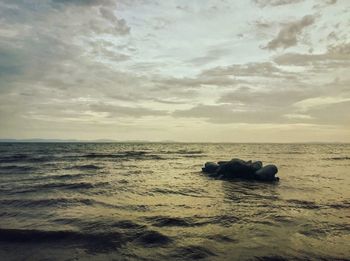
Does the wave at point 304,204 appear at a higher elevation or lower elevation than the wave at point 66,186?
higher

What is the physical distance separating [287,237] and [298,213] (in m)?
3.72

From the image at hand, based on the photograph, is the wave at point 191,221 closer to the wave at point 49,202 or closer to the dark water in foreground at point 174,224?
the dark water in foreground at point 174,224

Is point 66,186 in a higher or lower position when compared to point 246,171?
lower

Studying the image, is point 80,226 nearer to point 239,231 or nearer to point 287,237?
point 239,231

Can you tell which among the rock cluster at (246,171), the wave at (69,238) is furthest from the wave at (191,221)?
the rock cluster at (246,171)

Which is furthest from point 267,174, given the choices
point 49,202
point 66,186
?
point 49,202

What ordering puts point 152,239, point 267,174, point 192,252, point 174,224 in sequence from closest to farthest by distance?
1. point 192,252
2. point 152,239
3. point 174,224
4. point 267,174

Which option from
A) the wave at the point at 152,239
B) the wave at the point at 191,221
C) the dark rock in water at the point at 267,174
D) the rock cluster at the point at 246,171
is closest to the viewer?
the wave at the point at 152,239

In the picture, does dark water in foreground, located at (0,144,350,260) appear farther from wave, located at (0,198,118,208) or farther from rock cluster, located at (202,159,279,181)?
rock cluster, located at (202,159,279,181)

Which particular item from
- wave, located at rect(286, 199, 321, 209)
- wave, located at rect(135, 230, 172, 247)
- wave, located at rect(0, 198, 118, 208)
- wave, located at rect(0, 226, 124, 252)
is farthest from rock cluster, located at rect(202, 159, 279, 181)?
wave, located at rect(0, 226, 124, 252)

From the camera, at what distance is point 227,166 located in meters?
25.9

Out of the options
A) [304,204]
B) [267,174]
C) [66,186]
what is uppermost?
[267,174]

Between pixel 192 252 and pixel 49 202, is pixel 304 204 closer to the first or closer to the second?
pixel 192 252

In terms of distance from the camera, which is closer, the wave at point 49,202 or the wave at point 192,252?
the wave at point 192,252
